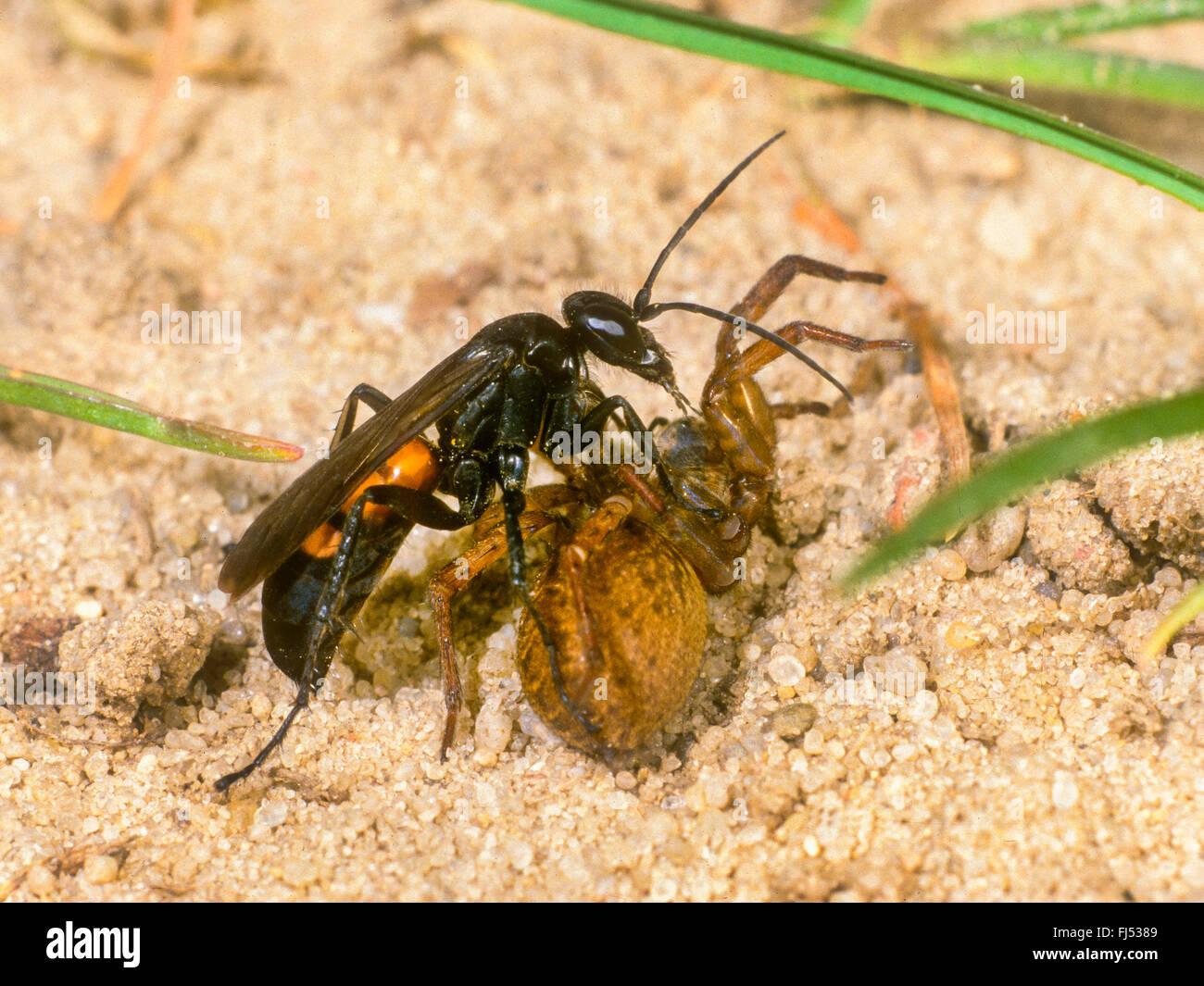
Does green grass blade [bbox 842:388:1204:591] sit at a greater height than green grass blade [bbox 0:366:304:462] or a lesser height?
lesser

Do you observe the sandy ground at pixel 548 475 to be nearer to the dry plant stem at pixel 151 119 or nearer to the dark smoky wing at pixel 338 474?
the dry plant stem at pixel 151 119

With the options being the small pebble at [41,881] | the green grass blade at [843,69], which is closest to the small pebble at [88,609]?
the small pebble at [41,881]

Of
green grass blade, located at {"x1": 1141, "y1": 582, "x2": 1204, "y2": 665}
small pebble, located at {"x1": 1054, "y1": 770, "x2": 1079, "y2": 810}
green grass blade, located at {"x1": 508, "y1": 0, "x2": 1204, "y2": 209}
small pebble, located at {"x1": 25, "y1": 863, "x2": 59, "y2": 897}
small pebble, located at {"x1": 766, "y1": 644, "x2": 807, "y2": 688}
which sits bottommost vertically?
small pebble, located at {"x1": 25, "y1": 863, "x2": 59, "y2": 897}

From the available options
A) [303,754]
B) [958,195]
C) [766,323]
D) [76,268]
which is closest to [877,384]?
[766,323]

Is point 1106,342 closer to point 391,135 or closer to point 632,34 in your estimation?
point 632,34

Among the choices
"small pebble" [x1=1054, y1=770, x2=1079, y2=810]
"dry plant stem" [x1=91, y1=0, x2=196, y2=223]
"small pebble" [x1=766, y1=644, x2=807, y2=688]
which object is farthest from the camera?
"dry plant stem" [x1=91, y1=0, x2=196, y2=223]

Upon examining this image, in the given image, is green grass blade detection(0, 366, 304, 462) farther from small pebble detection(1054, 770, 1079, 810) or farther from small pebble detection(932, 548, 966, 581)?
small pebble detection(1054, 770, 1079, 810)

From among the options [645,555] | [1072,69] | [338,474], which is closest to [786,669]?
[645,555]

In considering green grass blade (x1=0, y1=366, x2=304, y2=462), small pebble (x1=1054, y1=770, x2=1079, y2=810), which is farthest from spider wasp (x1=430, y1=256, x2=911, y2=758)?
small pebble (x1=1054, y1=770, x2=1079, y2=810)
